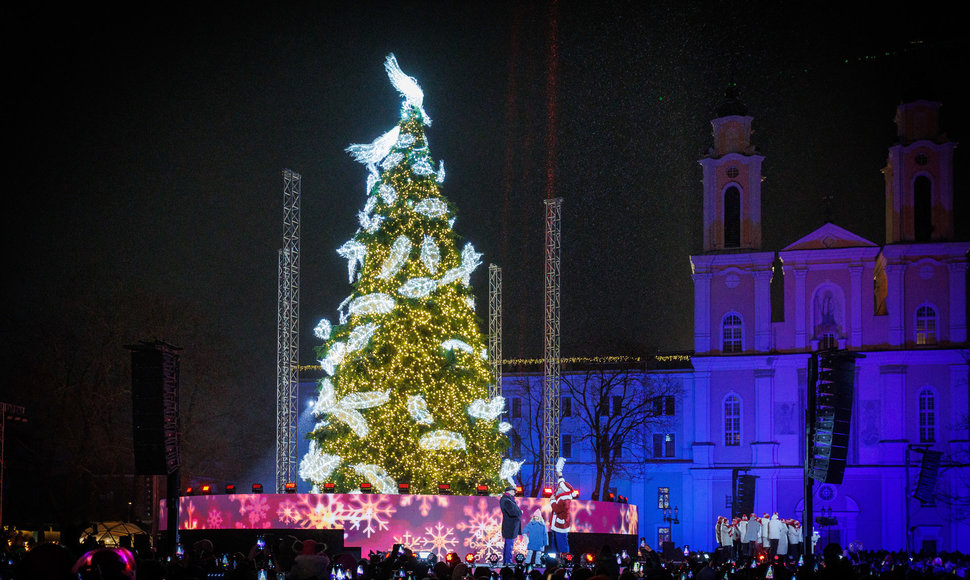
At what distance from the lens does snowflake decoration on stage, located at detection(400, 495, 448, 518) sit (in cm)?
2717

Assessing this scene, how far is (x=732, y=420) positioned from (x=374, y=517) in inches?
1466

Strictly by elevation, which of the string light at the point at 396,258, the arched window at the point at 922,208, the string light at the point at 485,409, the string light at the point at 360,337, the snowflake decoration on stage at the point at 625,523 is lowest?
the snowflake decoration on stage at the point at 625,523

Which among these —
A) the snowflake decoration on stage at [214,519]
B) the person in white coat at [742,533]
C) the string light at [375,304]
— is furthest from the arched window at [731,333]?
the snowflake decoration on stage at [214,519]

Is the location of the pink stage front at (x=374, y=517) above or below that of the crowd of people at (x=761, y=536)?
above

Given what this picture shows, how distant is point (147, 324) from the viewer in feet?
155

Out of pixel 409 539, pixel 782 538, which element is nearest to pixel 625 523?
pixel 409 539

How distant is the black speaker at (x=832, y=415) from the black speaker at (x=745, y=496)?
22229 millimetres

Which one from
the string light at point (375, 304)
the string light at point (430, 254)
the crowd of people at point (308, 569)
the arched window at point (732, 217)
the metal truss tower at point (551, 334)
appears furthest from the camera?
the arched window at point (732, 217)

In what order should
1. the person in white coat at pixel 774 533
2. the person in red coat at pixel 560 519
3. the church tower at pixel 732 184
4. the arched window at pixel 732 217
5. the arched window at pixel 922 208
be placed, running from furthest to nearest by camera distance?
the arched window at pixel 732 217 < the church tower at pixel 732 184 < the arched window at pixel 922 208 < the person in white coat at pixel 774 533 < the person in red coat at pixel 560 519

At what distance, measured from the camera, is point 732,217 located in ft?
203

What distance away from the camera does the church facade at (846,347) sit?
57625 millimetres

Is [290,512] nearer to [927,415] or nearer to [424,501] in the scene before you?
[424,501]

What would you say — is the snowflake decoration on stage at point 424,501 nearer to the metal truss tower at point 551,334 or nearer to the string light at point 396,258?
the string light at point 396,258

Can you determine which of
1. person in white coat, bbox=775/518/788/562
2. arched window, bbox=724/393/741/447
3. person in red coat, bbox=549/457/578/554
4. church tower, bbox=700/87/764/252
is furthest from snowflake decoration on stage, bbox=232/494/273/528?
church tower, bbox=700/87/764/252
